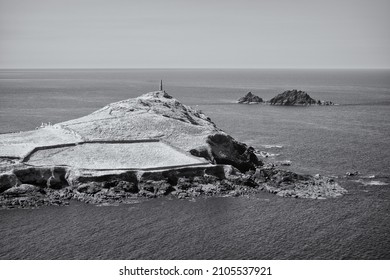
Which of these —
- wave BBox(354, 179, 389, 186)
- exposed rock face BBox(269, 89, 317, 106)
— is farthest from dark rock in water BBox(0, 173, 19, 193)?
exposed rock face BBox(269, 89, 317, 106)

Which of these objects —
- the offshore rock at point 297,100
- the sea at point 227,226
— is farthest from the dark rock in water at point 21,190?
the offshore rock at point 297,100

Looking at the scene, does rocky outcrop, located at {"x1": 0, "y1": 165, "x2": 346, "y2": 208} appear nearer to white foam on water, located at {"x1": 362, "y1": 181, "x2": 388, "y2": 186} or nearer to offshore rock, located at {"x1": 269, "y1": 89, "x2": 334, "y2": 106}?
white foam on water, located at {"x1": 362, "y1": 181, "x2": 388, "y2": 186}

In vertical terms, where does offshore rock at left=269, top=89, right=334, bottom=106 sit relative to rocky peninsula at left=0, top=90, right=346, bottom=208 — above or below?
above

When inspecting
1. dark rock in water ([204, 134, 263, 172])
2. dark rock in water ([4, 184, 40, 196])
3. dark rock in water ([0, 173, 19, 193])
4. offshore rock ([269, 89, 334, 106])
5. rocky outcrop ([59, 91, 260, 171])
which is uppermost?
offshore rock ([269, 89, 334, 106])

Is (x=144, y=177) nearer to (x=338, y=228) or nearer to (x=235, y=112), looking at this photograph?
(x=338, y=228)

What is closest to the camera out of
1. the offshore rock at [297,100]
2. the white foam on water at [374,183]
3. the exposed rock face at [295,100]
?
the white foam on water at [374,183]

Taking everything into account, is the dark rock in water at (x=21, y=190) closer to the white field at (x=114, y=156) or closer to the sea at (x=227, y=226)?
the sea at (x=227, y=226)

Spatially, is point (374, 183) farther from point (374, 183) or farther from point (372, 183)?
point (372, 183)

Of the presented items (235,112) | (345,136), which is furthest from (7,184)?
(235,112)
